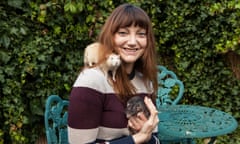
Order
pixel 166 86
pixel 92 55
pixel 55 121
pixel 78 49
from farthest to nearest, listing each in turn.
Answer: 1. pixel 78 49
2. pixel 166 86
3. pixel 55 121
4. pixel 92 55

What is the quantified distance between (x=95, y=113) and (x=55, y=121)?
588mm

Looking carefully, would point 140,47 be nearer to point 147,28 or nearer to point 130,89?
point 147,28

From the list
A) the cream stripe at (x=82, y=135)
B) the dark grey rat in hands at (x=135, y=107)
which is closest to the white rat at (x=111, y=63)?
the dark grey rat in hands at (x=135, y=107)

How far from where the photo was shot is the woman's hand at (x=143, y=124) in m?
1.39

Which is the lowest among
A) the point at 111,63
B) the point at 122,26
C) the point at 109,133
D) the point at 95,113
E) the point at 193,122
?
the point at 193,122

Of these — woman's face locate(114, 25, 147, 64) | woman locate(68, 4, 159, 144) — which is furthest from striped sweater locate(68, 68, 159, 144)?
woman's face locate(114, 25, 147, 64)

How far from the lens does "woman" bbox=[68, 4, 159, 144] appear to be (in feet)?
4.44

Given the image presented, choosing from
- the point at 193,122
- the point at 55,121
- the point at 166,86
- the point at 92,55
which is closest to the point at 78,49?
the point at 166,86

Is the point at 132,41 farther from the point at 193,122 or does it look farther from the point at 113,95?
the point at 193,122

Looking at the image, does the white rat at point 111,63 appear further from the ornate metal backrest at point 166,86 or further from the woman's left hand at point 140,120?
the ornate metal backrest at point 166,86

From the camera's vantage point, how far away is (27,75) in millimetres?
2717

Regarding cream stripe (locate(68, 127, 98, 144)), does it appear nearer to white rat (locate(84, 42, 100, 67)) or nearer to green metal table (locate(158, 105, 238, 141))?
white rat (locate(84, 42, 100, 67))

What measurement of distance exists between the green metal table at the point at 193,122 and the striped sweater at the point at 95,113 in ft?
1.78

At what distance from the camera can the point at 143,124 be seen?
142cm
